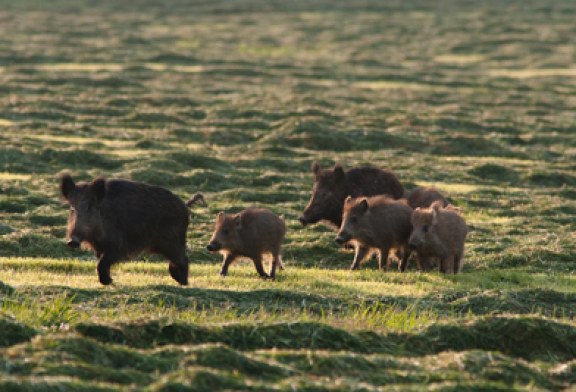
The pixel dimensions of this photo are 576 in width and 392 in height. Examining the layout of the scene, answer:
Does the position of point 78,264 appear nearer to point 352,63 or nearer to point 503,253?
point 503,253

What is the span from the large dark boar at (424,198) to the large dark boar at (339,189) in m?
0.57

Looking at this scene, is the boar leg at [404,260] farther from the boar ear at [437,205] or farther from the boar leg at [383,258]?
the boar ear at [437,205]

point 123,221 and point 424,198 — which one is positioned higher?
point 123,221

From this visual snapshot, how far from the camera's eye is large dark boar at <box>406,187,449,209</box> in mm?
19625

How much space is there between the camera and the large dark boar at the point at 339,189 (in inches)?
793

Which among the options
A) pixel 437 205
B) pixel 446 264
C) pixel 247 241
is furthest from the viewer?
pixel 437 205

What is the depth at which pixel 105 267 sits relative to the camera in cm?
1429

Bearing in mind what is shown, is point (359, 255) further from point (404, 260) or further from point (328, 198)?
point (328, 198)

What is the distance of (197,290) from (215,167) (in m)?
14.4

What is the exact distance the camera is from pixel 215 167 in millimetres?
27875

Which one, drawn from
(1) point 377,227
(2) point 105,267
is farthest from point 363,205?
(2) point 105,267

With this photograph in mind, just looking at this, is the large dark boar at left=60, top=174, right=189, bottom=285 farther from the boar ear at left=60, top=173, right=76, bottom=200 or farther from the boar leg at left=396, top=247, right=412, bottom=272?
the boar leg at left=396, top=247, right=412, bottom=272

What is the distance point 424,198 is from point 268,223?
12.1ft

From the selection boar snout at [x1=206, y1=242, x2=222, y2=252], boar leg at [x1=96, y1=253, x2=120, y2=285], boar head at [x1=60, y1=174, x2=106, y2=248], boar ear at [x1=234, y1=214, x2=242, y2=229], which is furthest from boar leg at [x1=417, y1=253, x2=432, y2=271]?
boar head at [x1=60, y1=174, x2=106, y2=248]
